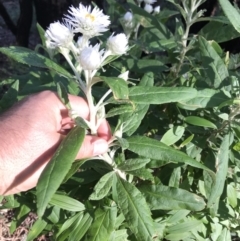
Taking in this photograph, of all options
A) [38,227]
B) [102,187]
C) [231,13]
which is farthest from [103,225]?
[231,13]

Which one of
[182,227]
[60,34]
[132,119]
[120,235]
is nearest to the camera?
[60,34]

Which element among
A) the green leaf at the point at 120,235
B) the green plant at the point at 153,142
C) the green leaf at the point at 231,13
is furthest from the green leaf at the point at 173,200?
the green leaf at the point at 231,13

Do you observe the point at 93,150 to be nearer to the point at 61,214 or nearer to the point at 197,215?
the point at 61,214

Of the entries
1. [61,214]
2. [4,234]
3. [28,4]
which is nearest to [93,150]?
[61,214]

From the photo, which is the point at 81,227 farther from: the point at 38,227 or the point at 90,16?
the point at 90,16

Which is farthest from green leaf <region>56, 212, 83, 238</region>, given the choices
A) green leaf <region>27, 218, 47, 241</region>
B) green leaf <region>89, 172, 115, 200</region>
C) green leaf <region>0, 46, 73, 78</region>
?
green leaf <region>0, 46, 73, 78</region>

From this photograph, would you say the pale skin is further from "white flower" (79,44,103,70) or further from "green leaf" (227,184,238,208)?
"green leaf" (227,184,238,208)
